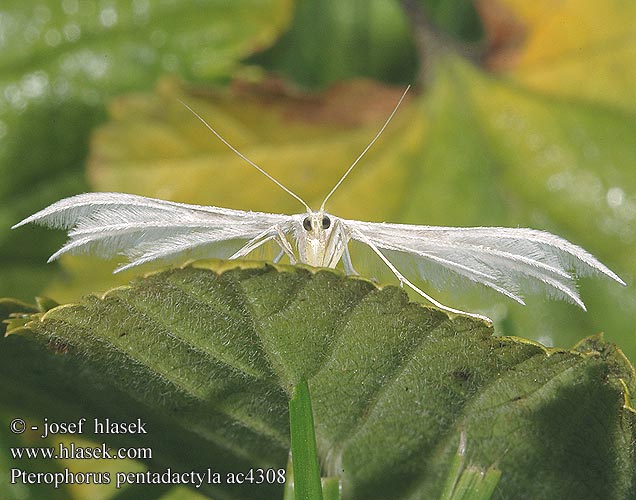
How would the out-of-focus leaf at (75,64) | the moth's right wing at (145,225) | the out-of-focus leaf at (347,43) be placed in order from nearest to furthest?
1. the moth's right wing at (145,225)
2. the out-of-focus leaf at (75,64)
3. the out-of-focus leaf at (347,43)

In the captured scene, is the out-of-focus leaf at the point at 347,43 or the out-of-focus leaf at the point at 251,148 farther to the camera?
the out-of-focus leaf at the point at 347,43

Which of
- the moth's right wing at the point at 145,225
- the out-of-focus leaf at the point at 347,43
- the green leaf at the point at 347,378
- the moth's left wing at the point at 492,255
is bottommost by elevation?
the green leaf at the point at 347,378

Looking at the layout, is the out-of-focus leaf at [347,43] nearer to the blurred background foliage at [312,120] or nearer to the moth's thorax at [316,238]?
the blurred background foliage at [312,120]

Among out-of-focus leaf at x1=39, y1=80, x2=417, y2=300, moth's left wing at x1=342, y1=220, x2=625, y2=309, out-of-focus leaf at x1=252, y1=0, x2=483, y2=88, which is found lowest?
moth's left wing at x1=342, y1=220, x2=625, y2=309

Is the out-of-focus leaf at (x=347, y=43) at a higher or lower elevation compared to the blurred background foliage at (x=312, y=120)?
higher

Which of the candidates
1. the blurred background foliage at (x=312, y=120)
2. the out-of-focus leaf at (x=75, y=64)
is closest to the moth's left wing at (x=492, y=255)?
the blurred background foliage at (x=312, y=120)

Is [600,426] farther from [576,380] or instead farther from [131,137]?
[131,137]

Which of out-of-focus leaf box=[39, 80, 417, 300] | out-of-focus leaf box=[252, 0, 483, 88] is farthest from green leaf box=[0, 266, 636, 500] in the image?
out-of-focus leaf box=[252, 0, 483, 88]

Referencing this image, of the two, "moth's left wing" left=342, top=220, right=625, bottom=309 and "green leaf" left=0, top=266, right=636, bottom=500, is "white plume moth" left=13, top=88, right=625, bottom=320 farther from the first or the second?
"green leaf" left=0, top=266, right=636, bottom=500

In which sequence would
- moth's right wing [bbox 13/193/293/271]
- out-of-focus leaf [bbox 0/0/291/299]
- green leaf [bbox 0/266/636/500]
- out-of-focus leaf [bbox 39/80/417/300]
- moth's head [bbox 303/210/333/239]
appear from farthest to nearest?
1. out-of-focus leaf [bbox 0/0/291/299]
2. out-of-focus leaf [bbox 39/80/417/300]
3. moth's head [bbox 303/210/333/239]
4. moth's right wing [bbox 13/193/293/271]
5. green leaf [bbox 0/266/636/500]
